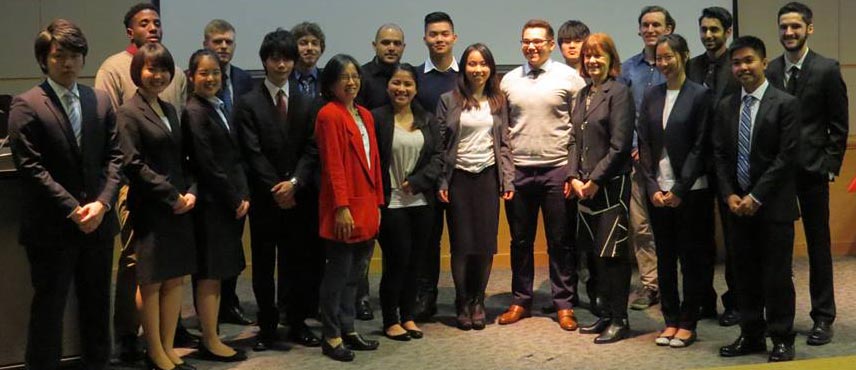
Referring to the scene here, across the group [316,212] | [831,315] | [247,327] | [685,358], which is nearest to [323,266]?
[316,212]

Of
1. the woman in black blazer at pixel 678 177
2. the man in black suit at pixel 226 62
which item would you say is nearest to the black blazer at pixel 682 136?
the woman in black blazer at pixel 678 177

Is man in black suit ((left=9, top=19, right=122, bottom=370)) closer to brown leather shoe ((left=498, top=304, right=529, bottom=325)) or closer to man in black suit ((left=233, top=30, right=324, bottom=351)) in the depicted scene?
man in black suit ((left=233, top=30, right=324, bottom=351))

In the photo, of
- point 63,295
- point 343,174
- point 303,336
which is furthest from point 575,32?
point 63,295

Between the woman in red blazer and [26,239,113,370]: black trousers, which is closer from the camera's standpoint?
[26,239,113,370]: black trousers

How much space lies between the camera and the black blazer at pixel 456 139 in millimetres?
4496

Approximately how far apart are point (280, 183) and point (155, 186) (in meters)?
0.59

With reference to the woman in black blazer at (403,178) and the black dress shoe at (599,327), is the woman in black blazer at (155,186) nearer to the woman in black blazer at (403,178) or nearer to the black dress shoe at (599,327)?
the woman in black blazer at (403,178)

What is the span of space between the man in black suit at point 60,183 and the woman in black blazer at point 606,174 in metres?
2.00

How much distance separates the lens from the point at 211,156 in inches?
152

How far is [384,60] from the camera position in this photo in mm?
4699

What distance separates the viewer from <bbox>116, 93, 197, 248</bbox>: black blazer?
145 inches

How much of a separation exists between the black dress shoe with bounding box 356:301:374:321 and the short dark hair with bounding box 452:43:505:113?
1120 millimetres

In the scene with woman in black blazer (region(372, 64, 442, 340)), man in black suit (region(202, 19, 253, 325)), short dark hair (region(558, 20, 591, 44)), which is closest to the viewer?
woman in black blazer (region(372, 64, 442, 340))

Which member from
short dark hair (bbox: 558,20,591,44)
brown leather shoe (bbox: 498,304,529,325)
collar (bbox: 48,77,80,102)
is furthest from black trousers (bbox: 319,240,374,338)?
short dark hair (bbox: 558,20,591,44)
